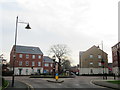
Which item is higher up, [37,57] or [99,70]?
[37,57]

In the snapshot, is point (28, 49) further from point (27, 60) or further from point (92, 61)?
point (92, 61)

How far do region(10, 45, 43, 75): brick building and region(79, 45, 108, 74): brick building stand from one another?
1827 cm

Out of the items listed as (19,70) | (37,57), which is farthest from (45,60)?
(19,70)

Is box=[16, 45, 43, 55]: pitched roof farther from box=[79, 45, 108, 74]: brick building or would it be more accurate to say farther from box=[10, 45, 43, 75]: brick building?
box=[79, 45, 108, 74]: brick building

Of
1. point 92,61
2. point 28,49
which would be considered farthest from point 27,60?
point 92,61

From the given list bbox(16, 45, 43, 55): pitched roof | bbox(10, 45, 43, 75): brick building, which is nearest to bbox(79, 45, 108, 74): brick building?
bbox(10, 45, 43, 75): brick building

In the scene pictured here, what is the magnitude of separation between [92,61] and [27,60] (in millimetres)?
26657

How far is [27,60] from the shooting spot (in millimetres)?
72625

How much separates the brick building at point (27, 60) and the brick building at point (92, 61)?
18.3 m

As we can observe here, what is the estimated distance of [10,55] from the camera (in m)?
78.4

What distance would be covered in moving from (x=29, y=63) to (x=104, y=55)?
102 feet

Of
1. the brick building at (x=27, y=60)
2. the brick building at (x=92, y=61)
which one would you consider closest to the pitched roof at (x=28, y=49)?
the brick building at (x=27, y=60)

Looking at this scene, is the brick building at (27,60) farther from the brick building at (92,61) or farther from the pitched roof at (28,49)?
the brick building at (92,61)

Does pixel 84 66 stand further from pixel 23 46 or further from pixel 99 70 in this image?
pixel 23 46
